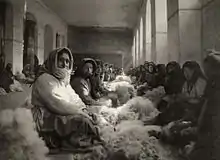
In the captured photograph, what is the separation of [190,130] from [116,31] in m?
1.44

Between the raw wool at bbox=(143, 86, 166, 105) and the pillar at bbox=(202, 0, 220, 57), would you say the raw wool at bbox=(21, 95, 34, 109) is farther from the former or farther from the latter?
the pillar at bbox=(202, 0, 220, 57)

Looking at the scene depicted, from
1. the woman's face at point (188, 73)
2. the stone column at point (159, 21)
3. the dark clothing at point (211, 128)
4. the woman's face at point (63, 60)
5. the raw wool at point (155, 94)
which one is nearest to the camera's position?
the dark clothing at point (211, 128)

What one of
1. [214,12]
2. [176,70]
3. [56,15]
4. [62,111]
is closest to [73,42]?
[56,15]

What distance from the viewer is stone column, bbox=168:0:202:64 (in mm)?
3361

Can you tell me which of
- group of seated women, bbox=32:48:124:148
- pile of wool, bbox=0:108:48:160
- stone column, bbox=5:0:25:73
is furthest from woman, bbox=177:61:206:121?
stone column, bbox=5:0:25:73

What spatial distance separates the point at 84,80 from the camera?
11.5 feet

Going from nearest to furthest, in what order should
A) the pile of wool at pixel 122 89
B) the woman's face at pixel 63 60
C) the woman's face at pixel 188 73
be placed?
the woman's face at pixel 188 73, the woman's face at pixel 63 60, the pile of wool at pixel 122 89

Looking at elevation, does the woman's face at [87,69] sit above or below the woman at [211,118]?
above

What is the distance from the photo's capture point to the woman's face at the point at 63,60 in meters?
3.05

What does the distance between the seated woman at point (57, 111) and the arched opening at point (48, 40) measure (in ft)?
0.31

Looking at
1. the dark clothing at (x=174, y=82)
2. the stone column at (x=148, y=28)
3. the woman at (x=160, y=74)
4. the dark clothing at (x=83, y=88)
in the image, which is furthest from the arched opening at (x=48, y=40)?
the stone column at (x=148, y=28)

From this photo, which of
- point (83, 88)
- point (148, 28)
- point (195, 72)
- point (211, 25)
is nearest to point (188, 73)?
point (195, 72)

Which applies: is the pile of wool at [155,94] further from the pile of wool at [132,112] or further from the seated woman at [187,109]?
the seated woman at [187,109]

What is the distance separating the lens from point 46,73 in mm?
3008
